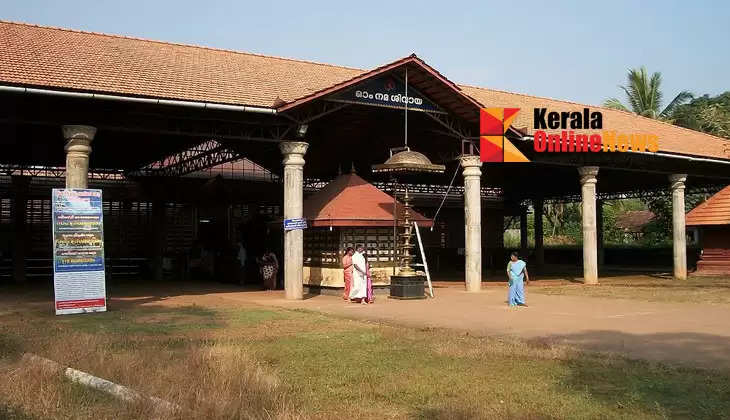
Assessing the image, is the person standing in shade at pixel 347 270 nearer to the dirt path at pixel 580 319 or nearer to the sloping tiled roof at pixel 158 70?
the dirt path at pixel 580 319

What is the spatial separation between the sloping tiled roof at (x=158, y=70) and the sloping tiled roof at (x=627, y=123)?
131mm

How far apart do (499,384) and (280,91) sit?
12291mm

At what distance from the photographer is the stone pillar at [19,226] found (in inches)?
1021

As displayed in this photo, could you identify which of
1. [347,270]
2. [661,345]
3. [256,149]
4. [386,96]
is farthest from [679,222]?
[661,345]

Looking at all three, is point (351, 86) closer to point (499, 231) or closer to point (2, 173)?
point (2, 173)

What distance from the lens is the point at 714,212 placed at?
29.1 m

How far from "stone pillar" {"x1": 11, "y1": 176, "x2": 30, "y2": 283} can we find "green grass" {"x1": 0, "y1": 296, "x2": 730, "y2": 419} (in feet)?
52.6

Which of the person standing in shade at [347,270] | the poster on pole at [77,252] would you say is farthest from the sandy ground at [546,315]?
the poster on pole at [77,252]

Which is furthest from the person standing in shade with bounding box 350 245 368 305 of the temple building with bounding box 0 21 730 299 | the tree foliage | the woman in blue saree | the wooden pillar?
the tree foliage

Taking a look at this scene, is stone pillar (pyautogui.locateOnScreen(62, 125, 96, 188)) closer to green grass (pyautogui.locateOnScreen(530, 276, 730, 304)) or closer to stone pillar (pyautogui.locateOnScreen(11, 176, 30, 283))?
stone pillar (pyautogui.locateOnScreen(11, 176, 30, 283))

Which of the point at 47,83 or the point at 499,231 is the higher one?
the point at 47,83

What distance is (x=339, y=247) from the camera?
19.4 metres

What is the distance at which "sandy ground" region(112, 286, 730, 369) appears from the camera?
980 cm

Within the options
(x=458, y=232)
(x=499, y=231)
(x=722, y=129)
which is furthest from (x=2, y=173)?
(x=722, y=129)
